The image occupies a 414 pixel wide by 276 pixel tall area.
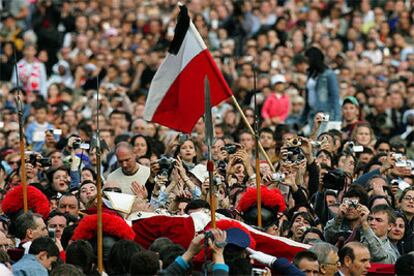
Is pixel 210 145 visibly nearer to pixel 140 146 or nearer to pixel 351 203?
pixel 351 203

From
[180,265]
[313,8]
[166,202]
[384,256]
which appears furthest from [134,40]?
[180,265]

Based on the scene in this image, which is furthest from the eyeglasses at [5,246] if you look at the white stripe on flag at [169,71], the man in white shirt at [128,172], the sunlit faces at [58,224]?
the man in white shirt at [128,172]

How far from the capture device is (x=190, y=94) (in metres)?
17.8

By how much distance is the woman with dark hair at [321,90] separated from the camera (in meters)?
25.4

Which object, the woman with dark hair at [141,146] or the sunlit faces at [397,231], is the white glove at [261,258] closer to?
the sunlit faces at [397,231]

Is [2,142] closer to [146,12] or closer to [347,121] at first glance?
[347,121]

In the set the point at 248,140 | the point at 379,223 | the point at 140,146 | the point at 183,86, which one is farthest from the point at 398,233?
the point at 248,140

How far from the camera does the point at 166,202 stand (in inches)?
744

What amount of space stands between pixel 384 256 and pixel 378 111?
12.0m

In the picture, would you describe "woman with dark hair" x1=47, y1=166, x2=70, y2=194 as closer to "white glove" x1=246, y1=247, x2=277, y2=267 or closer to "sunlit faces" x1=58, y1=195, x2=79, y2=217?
"sunlit faces" x1=58, y1=195, x2=79, y2=217

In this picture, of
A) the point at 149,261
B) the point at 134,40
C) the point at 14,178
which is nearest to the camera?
the point at 149,261

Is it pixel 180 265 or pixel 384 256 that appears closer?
pixel 180 265

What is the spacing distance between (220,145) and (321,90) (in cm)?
418

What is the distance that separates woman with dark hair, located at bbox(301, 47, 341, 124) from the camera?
1001 inches
